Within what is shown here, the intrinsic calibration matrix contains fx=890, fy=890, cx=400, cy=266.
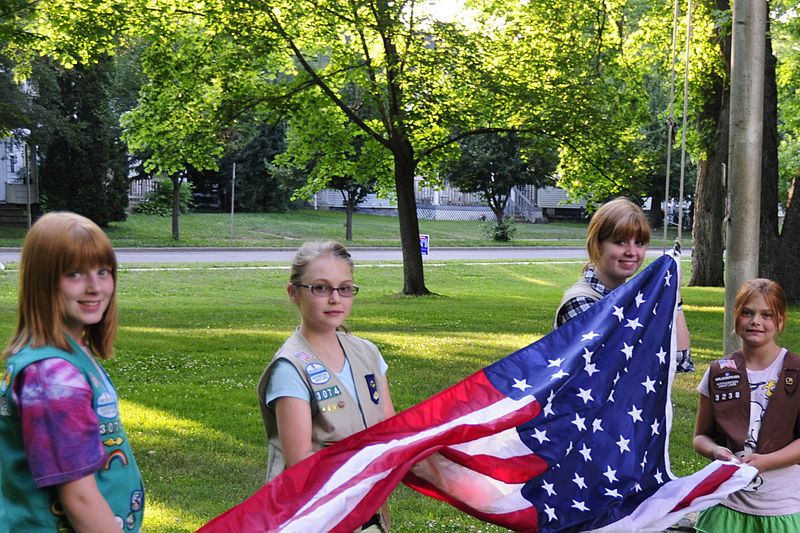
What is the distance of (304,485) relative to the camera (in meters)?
3.21

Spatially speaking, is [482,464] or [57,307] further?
[482,464]

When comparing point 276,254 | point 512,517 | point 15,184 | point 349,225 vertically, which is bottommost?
point 276,254

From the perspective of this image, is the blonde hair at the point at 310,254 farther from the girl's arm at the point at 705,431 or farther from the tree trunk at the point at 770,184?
the tree trunk at the point at 770,184

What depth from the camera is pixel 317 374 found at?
319 centimetres

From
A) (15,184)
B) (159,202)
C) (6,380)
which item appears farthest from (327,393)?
(159,202)

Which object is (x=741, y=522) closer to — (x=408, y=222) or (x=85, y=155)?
(x=408, y=222)

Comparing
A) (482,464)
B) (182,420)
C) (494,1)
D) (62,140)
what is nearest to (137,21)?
(494,1)

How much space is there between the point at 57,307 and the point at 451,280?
26459mm

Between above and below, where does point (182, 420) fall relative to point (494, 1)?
below

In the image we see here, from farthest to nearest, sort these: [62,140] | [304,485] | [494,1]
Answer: [62,140], [494,1], [304,485]

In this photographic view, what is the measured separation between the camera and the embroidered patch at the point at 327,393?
3.18 m

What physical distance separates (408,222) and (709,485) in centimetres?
1900

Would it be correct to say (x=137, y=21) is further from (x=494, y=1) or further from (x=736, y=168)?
(x=736, y=168)

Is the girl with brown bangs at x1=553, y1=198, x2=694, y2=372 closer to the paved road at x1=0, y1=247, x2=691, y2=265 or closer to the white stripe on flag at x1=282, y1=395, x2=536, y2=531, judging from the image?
the white stripe on flag at x1=282, y1=395, x2=536, y2=531
